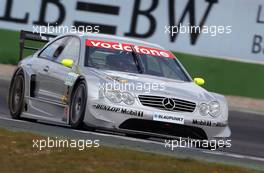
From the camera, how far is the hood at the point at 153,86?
11.4 meters

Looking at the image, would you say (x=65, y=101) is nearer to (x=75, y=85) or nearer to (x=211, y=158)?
(x=75, y=85)

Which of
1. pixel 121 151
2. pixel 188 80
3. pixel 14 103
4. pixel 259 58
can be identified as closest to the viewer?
pixel 121 151

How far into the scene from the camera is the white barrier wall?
22891 mm

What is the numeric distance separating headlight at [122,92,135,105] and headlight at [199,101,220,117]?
858 millimetres

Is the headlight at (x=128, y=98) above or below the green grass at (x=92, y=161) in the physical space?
above

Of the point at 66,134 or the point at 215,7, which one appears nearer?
the point at 66,134

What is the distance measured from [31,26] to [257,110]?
655 cm

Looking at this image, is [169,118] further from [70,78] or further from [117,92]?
[70,78]

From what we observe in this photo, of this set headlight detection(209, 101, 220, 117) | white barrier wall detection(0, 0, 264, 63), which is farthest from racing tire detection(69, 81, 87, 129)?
white barrier wall detection(0, 0, 264, 63)

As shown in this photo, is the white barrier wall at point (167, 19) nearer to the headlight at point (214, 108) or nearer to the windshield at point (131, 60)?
the windshield at point (131, 60)

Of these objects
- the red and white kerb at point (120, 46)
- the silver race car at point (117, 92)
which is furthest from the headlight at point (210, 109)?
the red and white kerb at point (120, 46)

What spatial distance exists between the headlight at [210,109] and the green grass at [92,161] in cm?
238

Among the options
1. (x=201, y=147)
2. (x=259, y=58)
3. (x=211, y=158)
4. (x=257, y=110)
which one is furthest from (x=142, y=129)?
(x=259, y=58)

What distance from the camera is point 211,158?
9789mm
